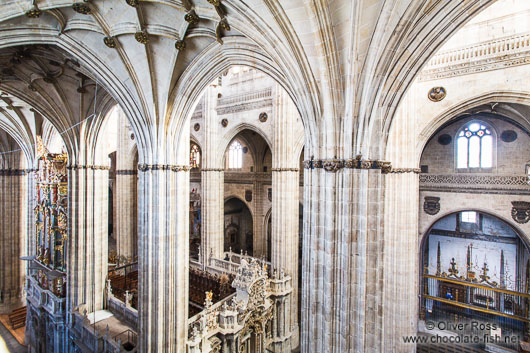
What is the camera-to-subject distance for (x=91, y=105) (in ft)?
30.5

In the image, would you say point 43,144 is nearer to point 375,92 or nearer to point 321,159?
point 321,159

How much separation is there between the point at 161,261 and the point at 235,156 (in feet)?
42.2

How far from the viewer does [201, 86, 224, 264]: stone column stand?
43.4 ft

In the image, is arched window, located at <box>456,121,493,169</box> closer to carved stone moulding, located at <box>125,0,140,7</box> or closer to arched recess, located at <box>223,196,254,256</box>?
carved stone moulding, located at <box>125,0,140,7</box>

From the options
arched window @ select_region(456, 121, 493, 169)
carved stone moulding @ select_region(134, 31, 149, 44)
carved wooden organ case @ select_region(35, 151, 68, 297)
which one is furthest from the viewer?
arched window @ select_region(456, 121, 493, 169)

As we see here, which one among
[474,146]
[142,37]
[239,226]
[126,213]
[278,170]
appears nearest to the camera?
[142,37]

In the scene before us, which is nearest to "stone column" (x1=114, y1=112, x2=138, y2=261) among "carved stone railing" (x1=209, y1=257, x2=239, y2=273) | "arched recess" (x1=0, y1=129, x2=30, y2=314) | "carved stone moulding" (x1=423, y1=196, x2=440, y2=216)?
"arched recess" (x1=0, y1=129, x2=30, y2=314)

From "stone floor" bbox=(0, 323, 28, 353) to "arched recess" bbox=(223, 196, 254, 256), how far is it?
11.8 meters

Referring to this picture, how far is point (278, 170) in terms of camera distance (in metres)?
11.1

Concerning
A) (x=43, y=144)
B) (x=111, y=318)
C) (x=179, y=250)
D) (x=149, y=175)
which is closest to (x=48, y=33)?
(x=149, y=175)

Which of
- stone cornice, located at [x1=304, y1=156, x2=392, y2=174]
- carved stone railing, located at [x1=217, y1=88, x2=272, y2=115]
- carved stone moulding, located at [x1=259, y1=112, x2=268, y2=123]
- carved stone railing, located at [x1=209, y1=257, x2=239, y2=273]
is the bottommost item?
carved stone railing, located at [x1=209, y1=257, x2=239, y2=273]

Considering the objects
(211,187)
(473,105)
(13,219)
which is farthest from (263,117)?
(13,219)

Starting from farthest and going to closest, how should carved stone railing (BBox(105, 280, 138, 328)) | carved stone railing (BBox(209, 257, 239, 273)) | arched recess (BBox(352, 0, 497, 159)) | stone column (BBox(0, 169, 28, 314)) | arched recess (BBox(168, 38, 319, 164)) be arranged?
stone column (BBox(0, 169, 28, 314)), carved stone railing (BBox(209, 257, 239, 273)), carved stone railing (BBox(105, 280, 138, 328)), arched recess (BBox(168, 38, 319, 164)), arched recess (BBox(352, 0, 497, 159))

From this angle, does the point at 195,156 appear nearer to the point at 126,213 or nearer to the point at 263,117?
the point at 126,213
